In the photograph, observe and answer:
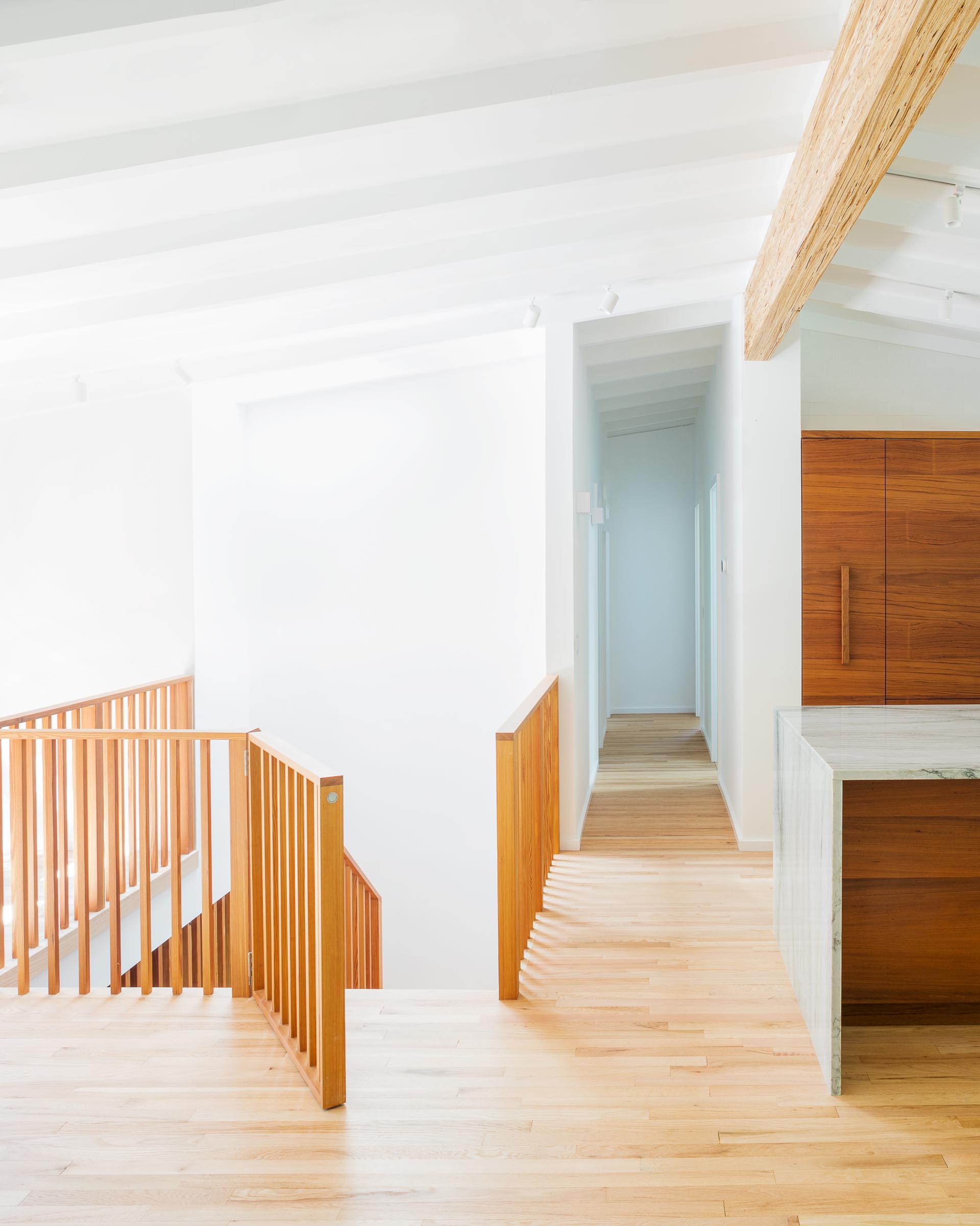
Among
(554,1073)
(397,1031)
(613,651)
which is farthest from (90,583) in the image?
(613,651)

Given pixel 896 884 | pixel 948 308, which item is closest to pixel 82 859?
pixel 896 884

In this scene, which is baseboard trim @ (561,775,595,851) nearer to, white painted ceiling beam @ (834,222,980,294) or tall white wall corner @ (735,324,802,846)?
tall white wall corner @ (735,324,802,846)

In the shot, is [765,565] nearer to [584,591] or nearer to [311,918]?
[584,591]

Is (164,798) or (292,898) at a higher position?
(292,898)

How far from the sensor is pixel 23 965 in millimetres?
3248

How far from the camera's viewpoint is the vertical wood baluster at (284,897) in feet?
9.04

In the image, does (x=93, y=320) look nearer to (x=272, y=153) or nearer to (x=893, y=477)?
(x=272, y=153)

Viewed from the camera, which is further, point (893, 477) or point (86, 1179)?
point (893, 477)

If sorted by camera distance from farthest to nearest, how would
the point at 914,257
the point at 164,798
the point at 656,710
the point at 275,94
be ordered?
the point at 656,710, the point at 164,798, the point at 914,257, the point at 275,94

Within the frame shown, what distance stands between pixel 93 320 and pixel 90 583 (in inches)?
78.2

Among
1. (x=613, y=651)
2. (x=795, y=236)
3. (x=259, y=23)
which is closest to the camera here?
(x=259, y=23)

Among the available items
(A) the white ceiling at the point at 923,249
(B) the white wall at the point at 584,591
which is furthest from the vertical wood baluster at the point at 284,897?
(A) the white ceiling at the point at 923,249

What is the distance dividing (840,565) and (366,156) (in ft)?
10.6

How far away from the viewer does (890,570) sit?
507 cm
